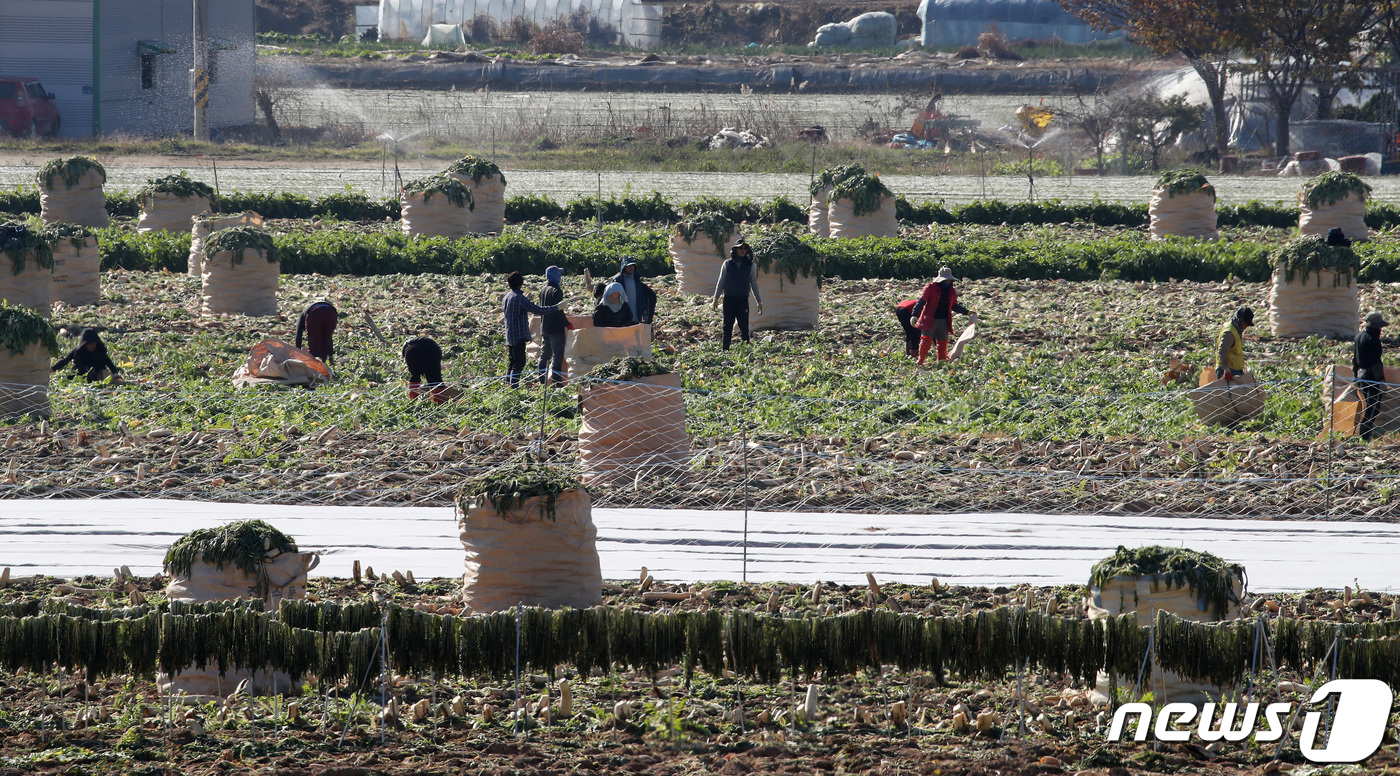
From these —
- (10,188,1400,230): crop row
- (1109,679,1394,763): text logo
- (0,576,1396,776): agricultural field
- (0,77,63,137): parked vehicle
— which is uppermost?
(0,77,63,137): parked vehicle

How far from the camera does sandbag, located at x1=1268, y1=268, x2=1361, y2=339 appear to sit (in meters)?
14.8

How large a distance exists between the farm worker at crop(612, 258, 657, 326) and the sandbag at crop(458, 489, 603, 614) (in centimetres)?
642

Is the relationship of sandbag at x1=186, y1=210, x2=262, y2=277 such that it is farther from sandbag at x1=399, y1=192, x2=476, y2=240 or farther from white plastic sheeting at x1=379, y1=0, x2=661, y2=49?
white plastic sheeting at x1=379, y1=0, x2=661, y2=49

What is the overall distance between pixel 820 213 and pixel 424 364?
1110cm

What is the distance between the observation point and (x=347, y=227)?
24234mm

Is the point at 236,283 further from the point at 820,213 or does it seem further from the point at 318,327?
the point at 820,213

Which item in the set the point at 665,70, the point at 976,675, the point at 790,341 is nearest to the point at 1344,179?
the point at 790,341

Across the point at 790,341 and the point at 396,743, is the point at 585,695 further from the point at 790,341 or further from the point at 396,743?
the point at 790,341

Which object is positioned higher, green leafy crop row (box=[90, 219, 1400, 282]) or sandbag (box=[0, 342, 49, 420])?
green leafy crop row (box=[90, 219, 1400, 282])

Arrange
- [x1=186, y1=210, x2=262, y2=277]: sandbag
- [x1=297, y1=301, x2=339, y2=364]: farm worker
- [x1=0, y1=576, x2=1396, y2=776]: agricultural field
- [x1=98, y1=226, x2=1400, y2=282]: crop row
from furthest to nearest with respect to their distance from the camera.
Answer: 1. [x1=98, y1=226, x2=1400, y2=282]: crop row
2. [x1=186, y1=210, x2=262, y2=277]: sandbag
3. [x1=297, y1=301, x2=339, y2=364]: farm worker
4. [x1=0, y1=576, x2=1396, y2=776]: agricultural field

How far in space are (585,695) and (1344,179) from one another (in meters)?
18.0

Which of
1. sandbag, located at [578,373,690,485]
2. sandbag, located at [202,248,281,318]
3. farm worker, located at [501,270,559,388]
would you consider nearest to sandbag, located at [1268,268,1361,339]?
farm worker, located at [501,270,559,388]

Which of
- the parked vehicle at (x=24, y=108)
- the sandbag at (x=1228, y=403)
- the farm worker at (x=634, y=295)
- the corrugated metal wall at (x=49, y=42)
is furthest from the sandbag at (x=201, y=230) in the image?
the corrugated metal wall at (x=49, y=42)

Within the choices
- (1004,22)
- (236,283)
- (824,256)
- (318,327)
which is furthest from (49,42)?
(1004,22)
